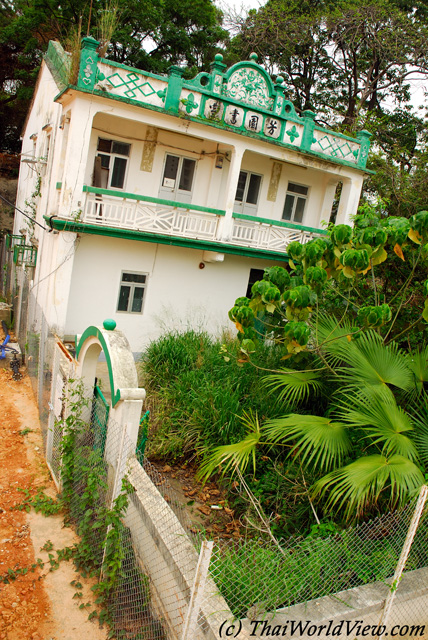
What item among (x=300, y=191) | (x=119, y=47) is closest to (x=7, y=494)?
(x=300, y=191)

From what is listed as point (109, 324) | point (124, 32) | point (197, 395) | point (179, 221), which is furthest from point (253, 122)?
point (124, 32)

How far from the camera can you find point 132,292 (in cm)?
1234

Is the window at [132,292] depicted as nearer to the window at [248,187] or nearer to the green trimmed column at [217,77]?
the window at [248,187]

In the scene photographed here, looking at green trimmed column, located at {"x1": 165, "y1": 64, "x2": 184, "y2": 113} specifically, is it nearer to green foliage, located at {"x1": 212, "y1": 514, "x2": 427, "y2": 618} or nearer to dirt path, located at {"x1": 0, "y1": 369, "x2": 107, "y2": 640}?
dirt path, located at {"x1": 0, "y1": 369, "x2": 107, "y2": 640}

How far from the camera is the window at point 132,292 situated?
1221cm

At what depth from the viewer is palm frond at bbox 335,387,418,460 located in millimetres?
4676

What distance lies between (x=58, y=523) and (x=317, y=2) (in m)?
25.0

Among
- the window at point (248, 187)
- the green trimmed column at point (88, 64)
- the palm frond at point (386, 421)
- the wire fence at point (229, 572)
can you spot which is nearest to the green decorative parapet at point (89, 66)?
the green trimmed column at point (88, 64)

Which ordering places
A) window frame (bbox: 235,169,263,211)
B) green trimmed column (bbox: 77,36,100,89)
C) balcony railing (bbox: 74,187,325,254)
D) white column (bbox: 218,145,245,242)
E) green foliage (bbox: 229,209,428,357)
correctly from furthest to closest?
window frame (bbox: 235,169,263,211), white column (bbox: 218,145,245,242), balcony railing (bbox: 74,187,325,254), green trimmed column (bbox: 77,36,100,89), green foliage (bbox: 229,209,428,357)

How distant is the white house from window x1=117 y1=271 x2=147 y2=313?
3 centimetres

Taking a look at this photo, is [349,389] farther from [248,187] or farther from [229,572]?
[248,187]

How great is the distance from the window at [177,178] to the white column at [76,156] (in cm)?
287

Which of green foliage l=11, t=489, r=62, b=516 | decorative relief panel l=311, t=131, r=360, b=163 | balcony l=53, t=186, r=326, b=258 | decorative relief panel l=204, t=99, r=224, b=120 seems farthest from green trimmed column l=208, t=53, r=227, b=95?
green foliage l=11, t=489, r=62, b=516

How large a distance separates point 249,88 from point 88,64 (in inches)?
162
